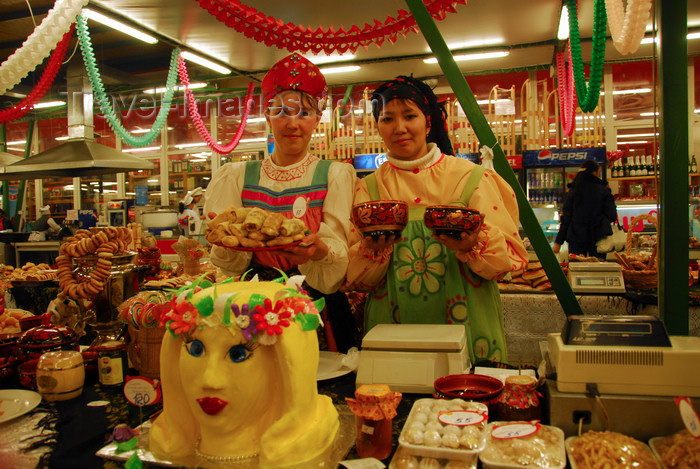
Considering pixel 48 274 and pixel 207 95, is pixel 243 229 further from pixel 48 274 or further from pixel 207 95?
pixel 207 95

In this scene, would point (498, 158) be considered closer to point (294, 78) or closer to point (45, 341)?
point (294, 78)

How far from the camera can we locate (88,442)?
3.88ft

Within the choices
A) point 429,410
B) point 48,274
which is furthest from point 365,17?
point 429,410

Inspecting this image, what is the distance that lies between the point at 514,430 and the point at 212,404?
0.62 meters

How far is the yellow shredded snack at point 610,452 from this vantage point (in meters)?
0.95

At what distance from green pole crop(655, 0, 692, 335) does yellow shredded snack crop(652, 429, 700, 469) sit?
579 millimetres

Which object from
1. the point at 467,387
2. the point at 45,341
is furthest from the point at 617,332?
the point at 45,341

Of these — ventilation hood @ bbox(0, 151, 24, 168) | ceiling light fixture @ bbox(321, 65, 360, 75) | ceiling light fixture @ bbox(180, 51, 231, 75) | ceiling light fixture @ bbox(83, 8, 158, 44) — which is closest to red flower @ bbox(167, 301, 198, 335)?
ventilation hood @ bbox(0, 151, 24, 168)

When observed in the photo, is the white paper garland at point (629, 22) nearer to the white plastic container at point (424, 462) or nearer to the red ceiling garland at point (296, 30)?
the red ceiling garland at point (296, 30)

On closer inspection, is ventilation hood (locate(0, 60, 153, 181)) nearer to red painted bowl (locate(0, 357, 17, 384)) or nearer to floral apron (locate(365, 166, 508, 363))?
red painted bowl (locate(0, 357, 17, 384))

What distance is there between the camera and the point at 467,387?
1.29 meters

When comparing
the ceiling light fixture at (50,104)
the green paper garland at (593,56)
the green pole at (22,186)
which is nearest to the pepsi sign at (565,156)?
the green paper garland at (593,56)

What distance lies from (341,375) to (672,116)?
1.22 m

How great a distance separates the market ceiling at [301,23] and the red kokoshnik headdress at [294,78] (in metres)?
3.21
